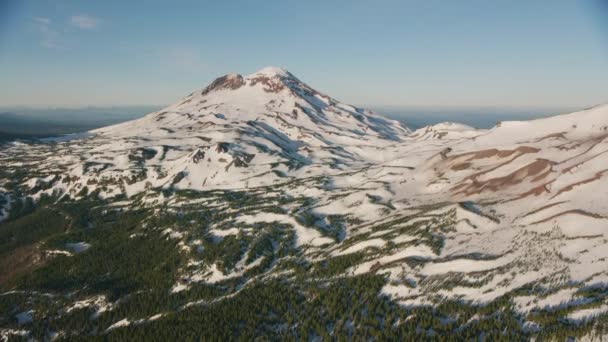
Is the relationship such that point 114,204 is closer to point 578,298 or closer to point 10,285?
point 10,285

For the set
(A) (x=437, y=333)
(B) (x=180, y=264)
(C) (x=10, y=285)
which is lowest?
(C) (x=10, y=285)

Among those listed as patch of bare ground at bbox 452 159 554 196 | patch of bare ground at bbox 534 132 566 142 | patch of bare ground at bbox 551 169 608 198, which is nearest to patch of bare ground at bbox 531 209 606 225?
patch of bare ground at bbox 551 169 608 198

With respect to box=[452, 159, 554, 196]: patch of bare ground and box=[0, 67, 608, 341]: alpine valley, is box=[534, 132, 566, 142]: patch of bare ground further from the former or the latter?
box=[452, 159, 554, 196]: patch of bare ground

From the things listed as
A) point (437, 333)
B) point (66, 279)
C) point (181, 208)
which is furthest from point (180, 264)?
point (437, 333)

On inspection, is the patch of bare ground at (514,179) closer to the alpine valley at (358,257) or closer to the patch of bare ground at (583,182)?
the alpine valley at (358,257)

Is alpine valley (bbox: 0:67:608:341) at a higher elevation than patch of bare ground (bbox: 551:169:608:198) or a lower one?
lower

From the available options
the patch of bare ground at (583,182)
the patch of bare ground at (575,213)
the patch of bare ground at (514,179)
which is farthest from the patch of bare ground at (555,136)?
the patch of bare ground at (575,213)

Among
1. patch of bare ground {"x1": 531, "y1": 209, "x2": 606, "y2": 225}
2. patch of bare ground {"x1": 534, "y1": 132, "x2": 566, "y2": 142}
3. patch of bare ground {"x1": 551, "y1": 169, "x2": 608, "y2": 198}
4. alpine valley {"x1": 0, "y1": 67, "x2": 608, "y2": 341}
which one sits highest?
patch of bare ground {"x1": 534, "y1": 132, "x2": 566, "y2": 142}

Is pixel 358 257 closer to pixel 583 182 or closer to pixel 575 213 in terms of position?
pixel 575 213

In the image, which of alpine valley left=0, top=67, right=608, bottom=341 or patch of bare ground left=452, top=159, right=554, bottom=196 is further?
patch of bare ground left=452, top=159, right=554, bottom=196
